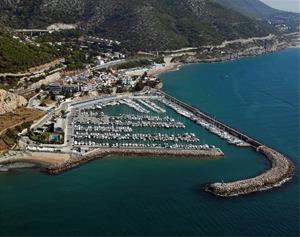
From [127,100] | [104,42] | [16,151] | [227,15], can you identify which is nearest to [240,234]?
[16,151]

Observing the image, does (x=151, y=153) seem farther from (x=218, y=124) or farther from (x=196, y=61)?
(x=196, y=61)

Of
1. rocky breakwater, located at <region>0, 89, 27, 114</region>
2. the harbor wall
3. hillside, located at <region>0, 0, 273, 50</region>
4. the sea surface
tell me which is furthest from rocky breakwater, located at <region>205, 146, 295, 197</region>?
hillside, located at <region>0, 0, 273, 50</region>

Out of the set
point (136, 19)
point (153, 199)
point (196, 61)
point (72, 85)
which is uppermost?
point (136, 19)

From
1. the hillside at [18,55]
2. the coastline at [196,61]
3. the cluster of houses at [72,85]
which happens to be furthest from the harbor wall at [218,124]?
the coastline at [196,61]

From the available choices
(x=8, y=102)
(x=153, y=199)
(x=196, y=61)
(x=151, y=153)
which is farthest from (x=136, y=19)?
(x=153, y=199)

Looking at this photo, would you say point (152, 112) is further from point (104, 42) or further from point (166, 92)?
point (104, 42)

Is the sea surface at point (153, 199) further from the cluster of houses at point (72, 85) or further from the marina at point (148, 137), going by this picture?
the cluster of houses at point (72, 85)
